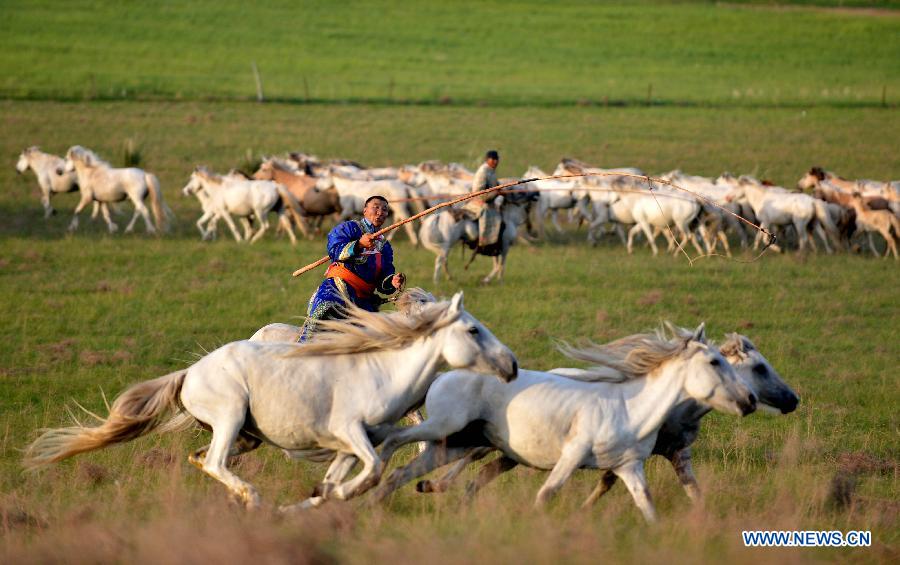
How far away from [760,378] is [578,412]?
53.5 inches

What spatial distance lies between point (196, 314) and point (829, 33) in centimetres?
5605

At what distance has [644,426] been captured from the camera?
739 cm

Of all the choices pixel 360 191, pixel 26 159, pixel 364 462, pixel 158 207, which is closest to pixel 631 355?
pixel 364 462

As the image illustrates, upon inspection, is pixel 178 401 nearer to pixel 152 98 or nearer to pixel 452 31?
pixel 152 98

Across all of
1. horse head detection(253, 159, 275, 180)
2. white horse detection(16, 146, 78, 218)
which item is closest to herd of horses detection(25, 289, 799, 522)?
horse head detection(253, 159, 275, 180)

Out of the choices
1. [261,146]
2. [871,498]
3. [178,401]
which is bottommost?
[261,146]

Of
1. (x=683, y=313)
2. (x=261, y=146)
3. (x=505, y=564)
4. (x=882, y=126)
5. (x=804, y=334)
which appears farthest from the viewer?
(x=882, y=126)

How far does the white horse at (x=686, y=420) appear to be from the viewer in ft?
25.3

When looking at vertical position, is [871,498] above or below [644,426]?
below

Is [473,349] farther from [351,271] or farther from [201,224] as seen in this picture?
[201,224]

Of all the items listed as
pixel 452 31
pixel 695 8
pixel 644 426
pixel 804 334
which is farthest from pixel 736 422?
pixel 695 8

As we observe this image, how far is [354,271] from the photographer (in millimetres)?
8539

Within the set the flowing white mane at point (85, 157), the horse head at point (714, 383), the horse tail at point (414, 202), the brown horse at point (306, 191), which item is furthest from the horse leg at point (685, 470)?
the flowing white mane at point (85, 157)

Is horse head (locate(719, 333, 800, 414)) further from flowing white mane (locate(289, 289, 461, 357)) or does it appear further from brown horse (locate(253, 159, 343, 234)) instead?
brown horse (locate(253, 159, 343, 234))
